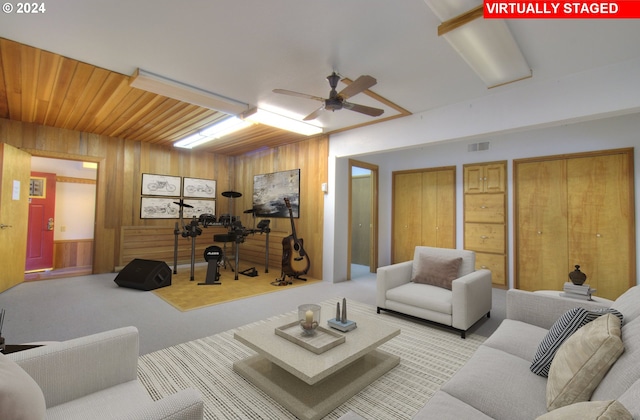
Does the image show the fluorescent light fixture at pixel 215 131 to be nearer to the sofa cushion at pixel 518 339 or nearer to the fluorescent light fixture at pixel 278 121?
the fluorescent light fixture at pixel 278 121

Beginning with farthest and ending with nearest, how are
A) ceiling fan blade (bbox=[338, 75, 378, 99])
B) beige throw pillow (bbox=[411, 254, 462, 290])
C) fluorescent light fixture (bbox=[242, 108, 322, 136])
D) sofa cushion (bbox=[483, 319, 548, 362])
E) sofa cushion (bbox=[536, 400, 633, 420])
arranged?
fluorescent light fixture (bbox=[242, 108, 322, 136]), beige throw pillow (bbox=[411, 254, 462, 290]), ceiling fan blade (bbox=[338, 75, 378, 99]), sofa cushion (bbox=[483, 319, 548, 362]), sofa cushion (bbox=[536, 400, 633, 420])

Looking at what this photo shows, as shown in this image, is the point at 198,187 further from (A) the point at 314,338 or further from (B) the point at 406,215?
(A) the point at 314,338

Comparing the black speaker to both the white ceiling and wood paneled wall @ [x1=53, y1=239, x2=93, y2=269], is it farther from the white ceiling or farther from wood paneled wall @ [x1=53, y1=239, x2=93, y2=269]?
the white ceiling

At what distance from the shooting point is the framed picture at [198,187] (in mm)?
6832

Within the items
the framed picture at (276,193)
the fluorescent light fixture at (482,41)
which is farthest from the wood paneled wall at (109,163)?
the fluorescent light fixture at (482,41)

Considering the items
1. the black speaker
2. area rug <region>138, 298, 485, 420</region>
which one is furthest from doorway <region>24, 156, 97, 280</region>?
area rug <region>138, 298, 485, 420</region>

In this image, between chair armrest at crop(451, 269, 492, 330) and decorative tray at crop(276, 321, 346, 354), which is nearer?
decorative tray at crop(276, 321, 346, 354)

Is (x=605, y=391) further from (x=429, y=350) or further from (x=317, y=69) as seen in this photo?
(x=317, y=69)

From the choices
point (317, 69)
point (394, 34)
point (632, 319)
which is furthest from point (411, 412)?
point (317, 69)

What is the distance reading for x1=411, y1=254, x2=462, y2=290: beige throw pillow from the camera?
332 centimetres

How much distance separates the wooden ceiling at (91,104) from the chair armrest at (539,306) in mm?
4201

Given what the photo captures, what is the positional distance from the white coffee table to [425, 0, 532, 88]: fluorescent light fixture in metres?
2.39

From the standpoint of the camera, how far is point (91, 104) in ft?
13.2

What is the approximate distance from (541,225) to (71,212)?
369 inches
